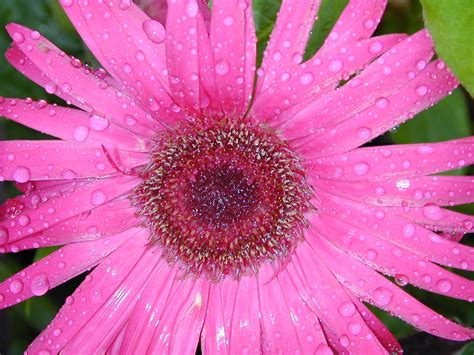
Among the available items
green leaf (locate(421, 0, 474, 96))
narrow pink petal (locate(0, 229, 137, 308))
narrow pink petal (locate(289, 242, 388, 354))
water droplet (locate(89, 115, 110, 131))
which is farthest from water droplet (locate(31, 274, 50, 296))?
green leaf (locate(421, 0, 474, 96))

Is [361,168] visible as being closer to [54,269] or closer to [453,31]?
[453,31]

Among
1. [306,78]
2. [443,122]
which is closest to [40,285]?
[306,78]

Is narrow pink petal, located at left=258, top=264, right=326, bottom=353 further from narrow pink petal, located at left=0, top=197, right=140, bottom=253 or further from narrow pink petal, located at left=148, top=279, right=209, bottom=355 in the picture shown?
narrow pink petal, located at left=0, top=197, right=140, bottom=253

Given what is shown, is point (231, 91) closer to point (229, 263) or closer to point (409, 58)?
point (409, 58)

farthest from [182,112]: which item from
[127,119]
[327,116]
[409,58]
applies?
[409,58]

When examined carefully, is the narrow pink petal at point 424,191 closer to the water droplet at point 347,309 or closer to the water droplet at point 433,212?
the water droplet at point 433,212
